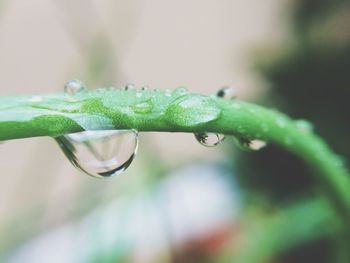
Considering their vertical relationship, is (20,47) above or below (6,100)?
below

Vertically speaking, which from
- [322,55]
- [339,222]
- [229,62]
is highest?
[339,222]

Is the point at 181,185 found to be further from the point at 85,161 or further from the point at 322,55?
the point at 85,161

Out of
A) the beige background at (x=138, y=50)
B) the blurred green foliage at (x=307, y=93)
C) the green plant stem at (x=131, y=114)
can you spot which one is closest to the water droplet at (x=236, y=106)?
the green plant stem at (x=131, y=114)

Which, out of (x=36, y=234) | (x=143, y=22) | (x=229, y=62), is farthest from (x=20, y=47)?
(x=36, y=234)

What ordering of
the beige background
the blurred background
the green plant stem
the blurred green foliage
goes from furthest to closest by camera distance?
the beige background < the blurred green foliage < the blurred background < the green plant stem

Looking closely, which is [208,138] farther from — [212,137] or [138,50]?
[138,50]

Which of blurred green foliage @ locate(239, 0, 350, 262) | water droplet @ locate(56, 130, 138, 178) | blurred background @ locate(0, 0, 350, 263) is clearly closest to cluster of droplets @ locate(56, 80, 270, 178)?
→ water droplet @ locate(56, 130, 138, 178)

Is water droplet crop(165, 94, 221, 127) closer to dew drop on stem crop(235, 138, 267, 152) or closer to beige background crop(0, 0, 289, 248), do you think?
dew drop on stem crop(235, 138, 267, 152)
